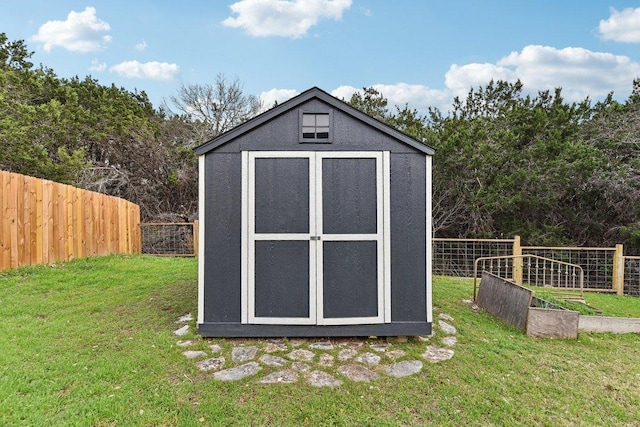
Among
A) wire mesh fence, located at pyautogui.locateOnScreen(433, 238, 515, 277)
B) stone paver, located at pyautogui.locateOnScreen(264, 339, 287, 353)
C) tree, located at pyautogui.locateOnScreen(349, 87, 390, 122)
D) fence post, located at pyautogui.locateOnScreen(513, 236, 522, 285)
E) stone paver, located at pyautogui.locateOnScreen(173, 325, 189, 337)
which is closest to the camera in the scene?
stone paver, located at pyautogui.locateOnScreen(264, 339, 287, 353)

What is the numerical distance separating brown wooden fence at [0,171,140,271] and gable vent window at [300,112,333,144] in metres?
5.28

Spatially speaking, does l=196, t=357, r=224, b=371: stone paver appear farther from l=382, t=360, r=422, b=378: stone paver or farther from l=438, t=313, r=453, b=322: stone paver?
l=438, t=313, r=453, b=322: stone paver

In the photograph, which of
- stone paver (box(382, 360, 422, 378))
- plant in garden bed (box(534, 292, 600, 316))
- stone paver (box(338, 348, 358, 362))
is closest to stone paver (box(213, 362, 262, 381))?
stone paver (box(338, 348, 358, 362))

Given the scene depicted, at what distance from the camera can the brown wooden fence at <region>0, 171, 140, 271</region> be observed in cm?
557

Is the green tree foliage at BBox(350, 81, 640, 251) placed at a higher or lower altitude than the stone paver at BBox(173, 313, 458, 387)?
higher

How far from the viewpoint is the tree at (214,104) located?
48.4 ft

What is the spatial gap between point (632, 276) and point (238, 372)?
9.23m

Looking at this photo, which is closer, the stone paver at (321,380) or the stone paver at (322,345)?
the stone paver at (321,380)

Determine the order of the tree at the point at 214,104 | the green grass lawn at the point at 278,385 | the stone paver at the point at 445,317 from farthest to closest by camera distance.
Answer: the tree at the point at 214,104
the stone paver at the point at 445,317
the green grass lawn at the point at 278,385

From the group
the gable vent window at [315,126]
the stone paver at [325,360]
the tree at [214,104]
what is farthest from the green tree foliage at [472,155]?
the stone paver at [325,360]

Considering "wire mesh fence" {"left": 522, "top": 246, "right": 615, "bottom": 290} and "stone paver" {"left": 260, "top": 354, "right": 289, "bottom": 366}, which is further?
"wire mesh fence" {"left": 522, "top": 246, "right": 615, "bottom": 290}

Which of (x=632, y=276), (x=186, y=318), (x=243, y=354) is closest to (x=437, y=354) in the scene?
(x=243, y=354)

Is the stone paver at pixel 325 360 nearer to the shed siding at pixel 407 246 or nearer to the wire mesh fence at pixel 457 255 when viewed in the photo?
the shed siding at pixel 407 246

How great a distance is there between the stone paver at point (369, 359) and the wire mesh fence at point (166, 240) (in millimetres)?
8053
